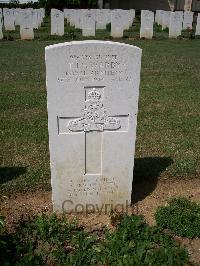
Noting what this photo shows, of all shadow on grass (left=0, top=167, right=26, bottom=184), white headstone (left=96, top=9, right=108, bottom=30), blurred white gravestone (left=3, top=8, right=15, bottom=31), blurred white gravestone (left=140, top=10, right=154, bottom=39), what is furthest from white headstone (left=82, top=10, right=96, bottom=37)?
shadow on grass (left=0, top=167, right=26, bottom=184)

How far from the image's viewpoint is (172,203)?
4.18m

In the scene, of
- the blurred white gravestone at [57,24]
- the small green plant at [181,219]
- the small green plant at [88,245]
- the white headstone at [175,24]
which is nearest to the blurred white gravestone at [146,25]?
the white headstone at [175,24]

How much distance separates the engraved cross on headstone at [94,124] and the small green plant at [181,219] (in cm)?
86

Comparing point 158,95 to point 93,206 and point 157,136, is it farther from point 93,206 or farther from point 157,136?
point 93,206

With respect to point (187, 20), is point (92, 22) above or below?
below

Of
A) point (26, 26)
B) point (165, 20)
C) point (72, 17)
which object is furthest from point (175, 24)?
point (72, 17)

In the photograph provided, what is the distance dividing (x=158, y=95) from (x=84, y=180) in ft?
17.5

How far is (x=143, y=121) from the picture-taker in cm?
721

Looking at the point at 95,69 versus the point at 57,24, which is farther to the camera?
the point at 57,24

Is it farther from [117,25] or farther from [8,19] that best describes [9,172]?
[8,19]

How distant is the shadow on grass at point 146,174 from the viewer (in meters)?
4.72

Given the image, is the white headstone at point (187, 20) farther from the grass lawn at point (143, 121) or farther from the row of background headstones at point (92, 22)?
the grass lawn at point (143, 121)

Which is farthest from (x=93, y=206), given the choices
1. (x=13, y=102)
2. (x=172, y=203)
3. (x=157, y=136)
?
(x=13, y=102)

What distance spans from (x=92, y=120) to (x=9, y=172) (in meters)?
1.89
